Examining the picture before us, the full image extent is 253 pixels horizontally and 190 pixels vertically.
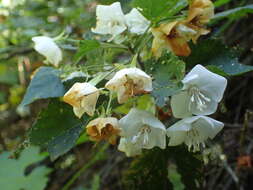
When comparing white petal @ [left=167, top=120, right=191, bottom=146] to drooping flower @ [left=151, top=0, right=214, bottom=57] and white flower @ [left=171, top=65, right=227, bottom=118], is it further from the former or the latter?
drooping flower @ [left=151, top=0, right=214, bottom=57]

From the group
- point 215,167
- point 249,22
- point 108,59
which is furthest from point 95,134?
point 249,22

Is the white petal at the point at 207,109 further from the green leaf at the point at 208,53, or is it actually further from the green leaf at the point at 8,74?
the green leaf at the point at 8,74

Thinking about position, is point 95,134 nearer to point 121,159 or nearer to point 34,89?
point 34,89

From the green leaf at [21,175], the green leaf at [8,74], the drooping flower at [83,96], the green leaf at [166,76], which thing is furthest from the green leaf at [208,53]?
the green leaf at [8,74]

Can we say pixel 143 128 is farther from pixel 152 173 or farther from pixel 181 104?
pixel 152 173

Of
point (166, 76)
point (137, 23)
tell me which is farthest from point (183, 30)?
point (137, 23)
